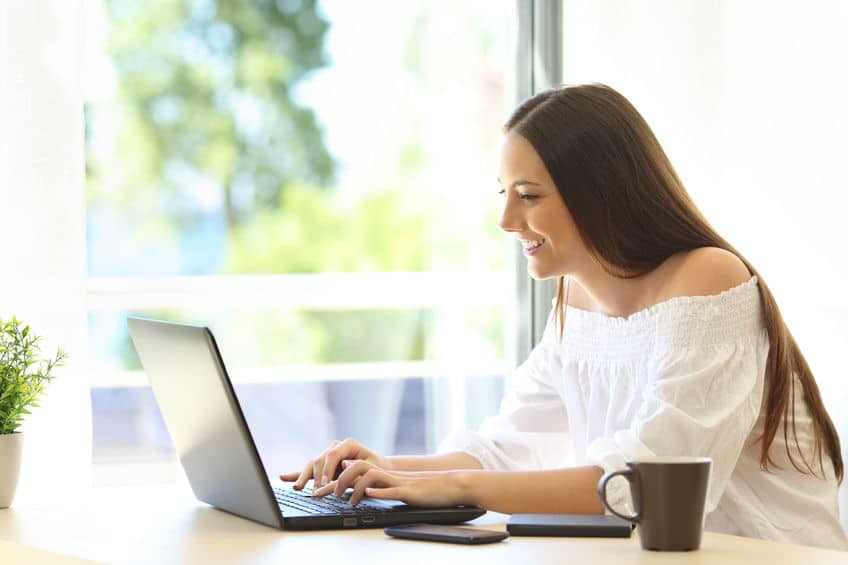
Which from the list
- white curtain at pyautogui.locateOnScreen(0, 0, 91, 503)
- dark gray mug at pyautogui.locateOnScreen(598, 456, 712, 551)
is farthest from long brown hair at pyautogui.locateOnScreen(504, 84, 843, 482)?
white curtain at pyautogui.locateOnScreen(0, 0, 91, 503)

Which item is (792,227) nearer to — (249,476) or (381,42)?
(249,476)

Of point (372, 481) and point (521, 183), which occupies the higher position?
point (521, 183)

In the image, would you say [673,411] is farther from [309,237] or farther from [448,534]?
[309,237]

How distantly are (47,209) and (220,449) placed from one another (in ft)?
3.28

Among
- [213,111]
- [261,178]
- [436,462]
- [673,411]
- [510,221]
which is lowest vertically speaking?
[436,462]

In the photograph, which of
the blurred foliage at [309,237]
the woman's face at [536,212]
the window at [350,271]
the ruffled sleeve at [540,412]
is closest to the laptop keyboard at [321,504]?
the ruffled sleeve at [540,412]

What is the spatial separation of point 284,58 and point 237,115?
25 centimetres

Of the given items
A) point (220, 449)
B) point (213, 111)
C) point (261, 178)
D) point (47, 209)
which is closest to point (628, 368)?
point (220, 449)

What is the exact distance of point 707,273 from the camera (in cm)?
157

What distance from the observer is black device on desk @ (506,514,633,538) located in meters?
1.17

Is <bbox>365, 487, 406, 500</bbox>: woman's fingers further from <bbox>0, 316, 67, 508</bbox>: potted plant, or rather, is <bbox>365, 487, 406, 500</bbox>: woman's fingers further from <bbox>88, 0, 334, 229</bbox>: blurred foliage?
<bbox>88, 0, 334, 229</bbox>: blurred foliage

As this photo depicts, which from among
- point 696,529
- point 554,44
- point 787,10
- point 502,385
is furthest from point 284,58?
point 696,529

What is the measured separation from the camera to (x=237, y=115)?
3.68 metres

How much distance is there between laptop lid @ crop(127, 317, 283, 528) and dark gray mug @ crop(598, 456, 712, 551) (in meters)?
0.41
